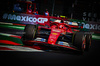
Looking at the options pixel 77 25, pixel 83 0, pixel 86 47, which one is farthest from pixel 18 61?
pixel 83 0

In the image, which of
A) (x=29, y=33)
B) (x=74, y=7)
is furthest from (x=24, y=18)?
(x=29, y=33)

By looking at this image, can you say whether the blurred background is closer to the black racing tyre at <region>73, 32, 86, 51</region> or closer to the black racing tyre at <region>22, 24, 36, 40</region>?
the black racing tyre at <region>22, 24, 36, 40</region>

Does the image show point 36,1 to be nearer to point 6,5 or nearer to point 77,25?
point 6,5

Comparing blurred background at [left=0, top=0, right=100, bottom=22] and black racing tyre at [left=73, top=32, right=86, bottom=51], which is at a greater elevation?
blurred background at [left=0, top=0, right=100, bottom=22]

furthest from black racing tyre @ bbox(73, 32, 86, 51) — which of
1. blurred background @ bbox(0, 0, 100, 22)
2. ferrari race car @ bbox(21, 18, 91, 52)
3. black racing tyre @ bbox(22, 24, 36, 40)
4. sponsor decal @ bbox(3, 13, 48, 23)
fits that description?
blurred background @ bbox(0, 0, 100, 22)

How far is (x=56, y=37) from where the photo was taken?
5449 millimetres

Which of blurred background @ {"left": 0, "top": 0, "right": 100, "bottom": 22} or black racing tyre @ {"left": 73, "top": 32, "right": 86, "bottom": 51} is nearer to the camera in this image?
black racing tyre @ {"left": 73, "top": 32, "right": 86, "bottom": 51}

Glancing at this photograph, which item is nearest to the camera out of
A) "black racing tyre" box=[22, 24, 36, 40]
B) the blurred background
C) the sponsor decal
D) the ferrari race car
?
the ferrari race car

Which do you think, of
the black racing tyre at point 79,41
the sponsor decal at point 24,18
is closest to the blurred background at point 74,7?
the sponsor decal at point 24,18

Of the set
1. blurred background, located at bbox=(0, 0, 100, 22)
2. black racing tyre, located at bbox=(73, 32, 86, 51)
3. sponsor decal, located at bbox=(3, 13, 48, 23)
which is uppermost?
blurred background, located at bbox=(0, 0, 100, 22)

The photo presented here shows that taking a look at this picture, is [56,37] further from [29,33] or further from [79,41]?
[29,33]

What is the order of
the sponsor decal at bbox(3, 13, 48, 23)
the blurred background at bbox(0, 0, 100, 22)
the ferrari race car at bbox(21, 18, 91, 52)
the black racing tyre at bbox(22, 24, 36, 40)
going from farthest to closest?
the blurred background at bbox(0, 0, 100, 22), the sponsor decal at bbox(3, 13, 48, 23), the black racing tyre at bbox(22, 24, 36, 40), the ferrari race car at bbox(21, 18, 91, 52)

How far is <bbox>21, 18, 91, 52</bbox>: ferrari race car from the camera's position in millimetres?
5082

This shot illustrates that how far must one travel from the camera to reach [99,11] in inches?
765
